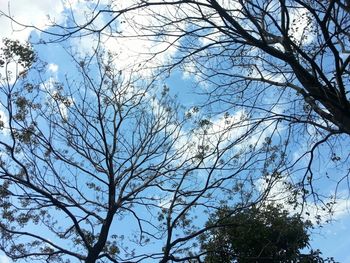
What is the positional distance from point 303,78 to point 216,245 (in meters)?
7.40

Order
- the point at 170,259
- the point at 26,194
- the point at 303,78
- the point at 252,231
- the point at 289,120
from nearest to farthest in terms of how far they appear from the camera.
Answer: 1. the point at 303,78
2. the point at 289,120
3. the point at 170,259
4. the point at 26,194
5. the point at 252,231

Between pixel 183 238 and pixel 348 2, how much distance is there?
605cm

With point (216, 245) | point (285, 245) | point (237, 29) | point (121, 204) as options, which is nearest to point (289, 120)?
point (237, 29)

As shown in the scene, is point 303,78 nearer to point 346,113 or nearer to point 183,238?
point 346,113

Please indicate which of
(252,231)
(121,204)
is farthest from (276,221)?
(121,204)

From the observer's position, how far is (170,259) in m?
9.50

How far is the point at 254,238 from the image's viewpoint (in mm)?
12062

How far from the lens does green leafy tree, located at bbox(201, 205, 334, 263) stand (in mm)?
11156

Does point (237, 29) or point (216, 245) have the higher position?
point (216, 245)

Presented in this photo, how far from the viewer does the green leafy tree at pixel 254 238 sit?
11156mm

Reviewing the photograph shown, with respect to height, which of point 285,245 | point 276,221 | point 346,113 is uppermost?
point 276,221

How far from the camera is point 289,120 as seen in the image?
672cm

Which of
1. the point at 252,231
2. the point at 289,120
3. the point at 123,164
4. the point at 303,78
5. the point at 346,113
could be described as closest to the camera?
the point at 346,113

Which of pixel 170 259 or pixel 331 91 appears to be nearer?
pixel 331 91
